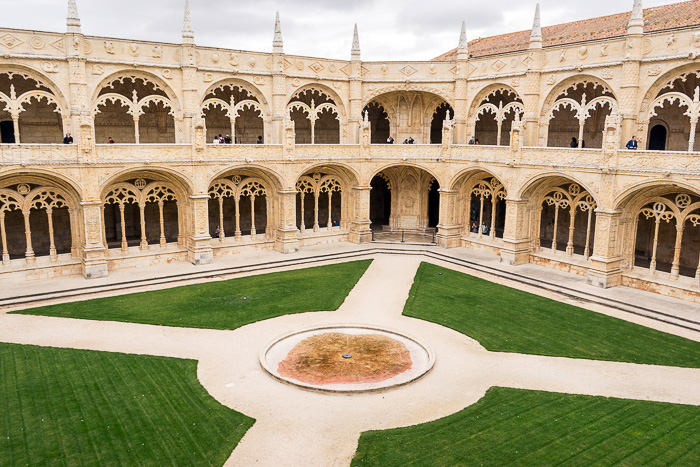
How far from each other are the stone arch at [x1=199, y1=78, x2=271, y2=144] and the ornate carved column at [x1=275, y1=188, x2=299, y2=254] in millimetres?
3359

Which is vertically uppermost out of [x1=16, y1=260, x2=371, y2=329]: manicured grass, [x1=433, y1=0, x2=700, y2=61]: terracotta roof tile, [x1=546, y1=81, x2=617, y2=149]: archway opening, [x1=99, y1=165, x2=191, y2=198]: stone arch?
[x1=433, y1=0, x2=700, y2=61]: terracotta roof tile

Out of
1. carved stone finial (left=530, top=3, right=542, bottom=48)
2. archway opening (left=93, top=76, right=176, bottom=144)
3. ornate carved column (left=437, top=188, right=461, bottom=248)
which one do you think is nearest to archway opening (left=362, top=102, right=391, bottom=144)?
ornate carved column (left=437, top=188, right=461, bottom=248)

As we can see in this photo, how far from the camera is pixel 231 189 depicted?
2966cm

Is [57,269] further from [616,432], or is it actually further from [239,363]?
→ [616,432]

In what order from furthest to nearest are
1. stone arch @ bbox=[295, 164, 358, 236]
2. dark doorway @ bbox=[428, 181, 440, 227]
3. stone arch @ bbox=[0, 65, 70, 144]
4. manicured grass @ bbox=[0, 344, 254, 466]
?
dark doorway @ bbox=[428, 181, 440, 227] < stone arch @ bbox=[295, 164, 358, 236] < stone arch @ bbox=[0, 65, 70, 144] < manicured grass @ bbox=[0, 344, 254, 466]

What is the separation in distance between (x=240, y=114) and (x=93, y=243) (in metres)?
13.1

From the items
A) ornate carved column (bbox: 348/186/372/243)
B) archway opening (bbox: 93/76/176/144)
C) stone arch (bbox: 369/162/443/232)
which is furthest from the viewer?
stone arch (bbox: 369/162/443/232)

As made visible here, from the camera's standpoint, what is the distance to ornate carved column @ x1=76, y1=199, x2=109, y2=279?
24.3 m

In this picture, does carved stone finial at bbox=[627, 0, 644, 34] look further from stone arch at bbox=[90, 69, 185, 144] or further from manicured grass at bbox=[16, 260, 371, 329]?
stone arch at bbox=[90, 69, 185, 144]

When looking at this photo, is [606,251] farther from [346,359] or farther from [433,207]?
[433,207]

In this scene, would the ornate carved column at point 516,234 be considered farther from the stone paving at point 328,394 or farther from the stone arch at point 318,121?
the stone arch at point 318,121

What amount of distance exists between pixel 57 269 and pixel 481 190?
22343 millimetres

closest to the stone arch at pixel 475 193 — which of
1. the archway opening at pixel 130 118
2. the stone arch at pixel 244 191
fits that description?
the stone arch at pixel 244 191

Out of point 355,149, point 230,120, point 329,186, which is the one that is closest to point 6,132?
point 230,120
